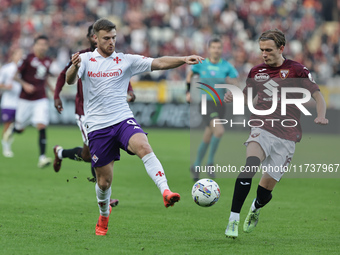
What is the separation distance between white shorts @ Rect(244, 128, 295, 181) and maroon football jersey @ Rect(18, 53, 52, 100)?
27.0 ft

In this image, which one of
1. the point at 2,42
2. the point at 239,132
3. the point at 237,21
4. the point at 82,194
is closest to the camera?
the point at 82,194

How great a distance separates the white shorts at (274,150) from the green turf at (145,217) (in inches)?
28.9

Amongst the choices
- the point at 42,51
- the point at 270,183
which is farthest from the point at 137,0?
the point at 270,183

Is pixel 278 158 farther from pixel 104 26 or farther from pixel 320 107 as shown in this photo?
pixel 104 26

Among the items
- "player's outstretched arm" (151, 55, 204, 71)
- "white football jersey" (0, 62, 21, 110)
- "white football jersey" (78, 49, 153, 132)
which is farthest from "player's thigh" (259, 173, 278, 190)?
"white football jersey" (0, 62, 21, 110)

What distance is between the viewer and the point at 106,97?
675 cm

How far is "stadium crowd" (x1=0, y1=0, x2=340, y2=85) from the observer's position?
26417mm

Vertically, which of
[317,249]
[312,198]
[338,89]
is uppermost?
[317,249]

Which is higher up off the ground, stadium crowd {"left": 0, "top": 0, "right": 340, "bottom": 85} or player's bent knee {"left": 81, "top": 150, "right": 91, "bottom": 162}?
player's bent knee {"left": 81, "top": 150, "right": 91, "bottom": 162}

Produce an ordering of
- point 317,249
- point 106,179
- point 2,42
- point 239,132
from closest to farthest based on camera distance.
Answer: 1. point 317,249
2. point 106,179
3. point 239,132
4. point 2,42

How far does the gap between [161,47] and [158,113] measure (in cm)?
395

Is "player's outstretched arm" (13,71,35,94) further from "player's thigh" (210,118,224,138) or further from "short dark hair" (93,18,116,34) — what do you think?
"short dark hair" (93,18,116,34)

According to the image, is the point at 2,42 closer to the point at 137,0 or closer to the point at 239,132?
the point at 137,0

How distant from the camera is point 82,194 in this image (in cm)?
991
